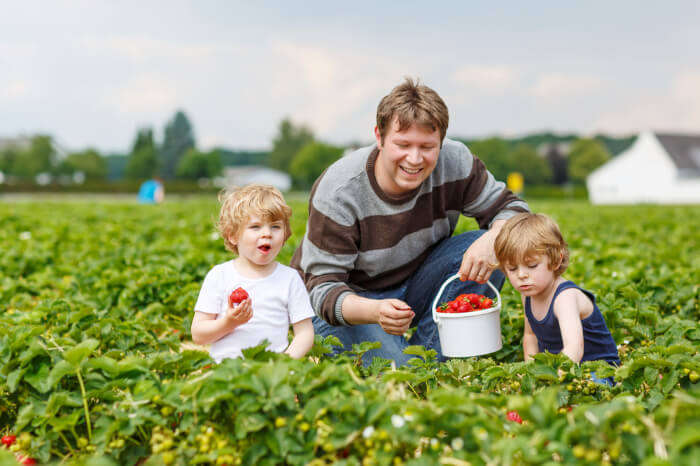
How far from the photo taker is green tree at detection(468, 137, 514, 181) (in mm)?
70562

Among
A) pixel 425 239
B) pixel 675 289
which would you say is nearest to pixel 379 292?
pixel 425 239

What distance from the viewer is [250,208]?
236cm

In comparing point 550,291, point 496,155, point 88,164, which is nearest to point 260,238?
point 550,291

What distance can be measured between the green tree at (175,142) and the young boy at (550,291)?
3517 inches

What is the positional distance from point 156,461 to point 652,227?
9.53 metres

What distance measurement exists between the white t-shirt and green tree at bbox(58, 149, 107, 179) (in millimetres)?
72247

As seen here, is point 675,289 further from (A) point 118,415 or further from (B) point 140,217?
(B) point 140,217

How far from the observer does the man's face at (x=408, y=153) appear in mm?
2678

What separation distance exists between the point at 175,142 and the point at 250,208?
302 ft

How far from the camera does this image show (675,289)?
3.92m

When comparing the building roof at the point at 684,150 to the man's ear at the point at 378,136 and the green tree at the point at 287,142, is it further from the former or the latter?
the green tree at the point at 287,142

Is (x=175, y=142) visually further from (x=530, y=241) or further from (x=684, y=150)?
(x=530, y=241)

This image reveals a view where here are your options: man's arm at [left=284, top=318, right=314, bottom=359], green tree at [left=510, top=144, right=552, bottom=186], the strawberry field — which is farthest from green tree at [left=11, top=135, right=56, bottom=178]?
man's arm at [left=284, top=318, right=314, bottom=359]

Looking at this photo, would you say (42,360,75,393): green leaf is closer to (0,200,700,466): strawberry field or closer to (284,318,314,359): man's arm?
(0,200,700,466): strawberry field
